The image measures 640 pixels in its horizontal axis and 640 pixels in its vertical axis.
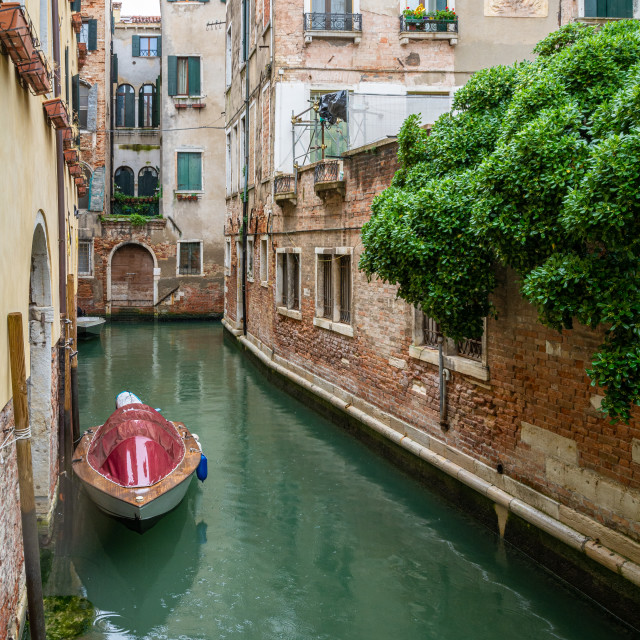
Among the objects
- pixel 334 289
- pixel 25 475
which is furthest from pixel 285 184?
pixel 25 475

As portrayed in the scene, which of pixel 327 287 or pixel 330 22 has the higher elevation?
pixel 330 22

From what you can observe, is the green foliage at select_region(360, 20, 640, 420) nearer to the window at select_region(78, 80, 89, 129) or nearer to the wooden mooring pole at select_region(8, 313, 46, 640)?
the wooden mooring pole at select_region(8, 313, 46, 640)

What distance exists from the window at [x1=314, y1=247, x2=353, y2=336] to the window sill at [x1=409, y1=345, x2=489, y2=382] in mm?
2358

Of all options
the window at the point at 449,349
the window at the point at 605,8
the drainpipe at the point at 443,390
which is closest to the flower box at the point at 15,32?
the window at the point at 449,349

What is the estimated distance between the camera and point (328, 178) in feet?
38.1

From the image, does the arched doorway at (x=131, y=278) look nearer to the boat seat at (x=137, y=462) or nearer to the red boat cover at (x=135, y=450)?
the red boat cover at (x=135, y=450)

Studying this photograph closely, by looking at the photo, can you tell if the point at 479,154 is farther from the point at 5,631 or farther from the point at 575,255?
the point at 5,631

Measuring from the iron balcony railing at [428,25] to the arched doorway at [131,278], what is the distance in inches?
573

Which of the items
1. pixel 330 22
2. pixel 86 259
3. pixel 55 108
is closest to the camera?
pixel 55 108

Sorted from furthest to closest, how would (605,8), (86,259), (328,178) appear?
(86,259), (605,8), (328,178)

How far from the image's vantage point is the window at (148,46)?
3042cm

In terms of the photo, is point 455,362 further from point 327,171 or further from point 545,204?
point 327,171

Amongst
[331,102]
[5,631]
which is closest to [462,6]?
[331,102]

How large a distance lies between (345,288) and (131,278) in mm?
15963
